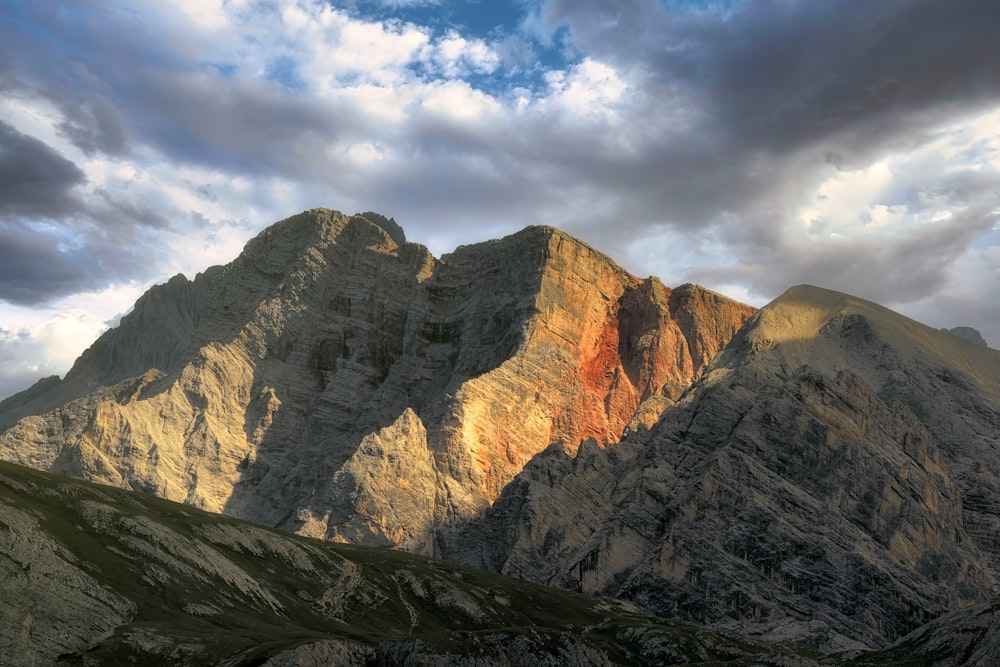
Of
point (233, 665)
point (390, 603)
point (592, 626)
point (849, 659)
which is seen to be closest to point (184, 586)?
point (233, 665)

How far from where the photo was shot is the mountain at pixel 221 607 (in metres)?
128

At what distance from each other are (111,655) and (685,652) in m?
88.6

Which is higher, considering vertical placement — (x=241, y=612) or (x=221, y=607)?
(x=221, y=607)

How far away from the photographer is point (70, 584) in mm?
135000

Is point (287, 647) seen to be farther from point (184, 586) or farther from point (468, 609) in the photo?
point (468, 609)

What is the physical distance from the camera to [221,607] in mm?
152500

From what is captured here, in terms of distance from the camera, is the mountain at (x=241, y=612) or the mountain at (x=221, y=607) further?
the mountain at (x=241, y=612)

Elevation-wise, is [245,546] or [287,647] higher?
[245,546]

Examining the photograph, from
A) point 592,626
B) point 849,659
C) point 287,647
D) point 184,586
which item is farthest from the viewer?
point 592,626

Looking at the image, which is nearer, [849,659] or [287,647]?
[287,647]

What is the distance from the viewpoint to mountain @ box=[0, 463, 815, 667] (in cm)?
12812

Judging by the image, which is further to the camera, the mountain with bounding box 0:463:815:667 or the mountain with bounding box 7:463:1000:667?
the mountain with bounding box 7:463:1000:667

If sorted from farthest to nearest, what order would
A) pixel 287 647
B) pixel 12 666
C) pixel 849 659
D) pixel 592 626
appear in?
1. pixel 592 626
2. pixel 849 659
3. pixel 287 647
4. pixel 12 666

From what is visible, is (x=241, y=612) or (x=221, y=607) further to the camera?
(x=241, y=612)
